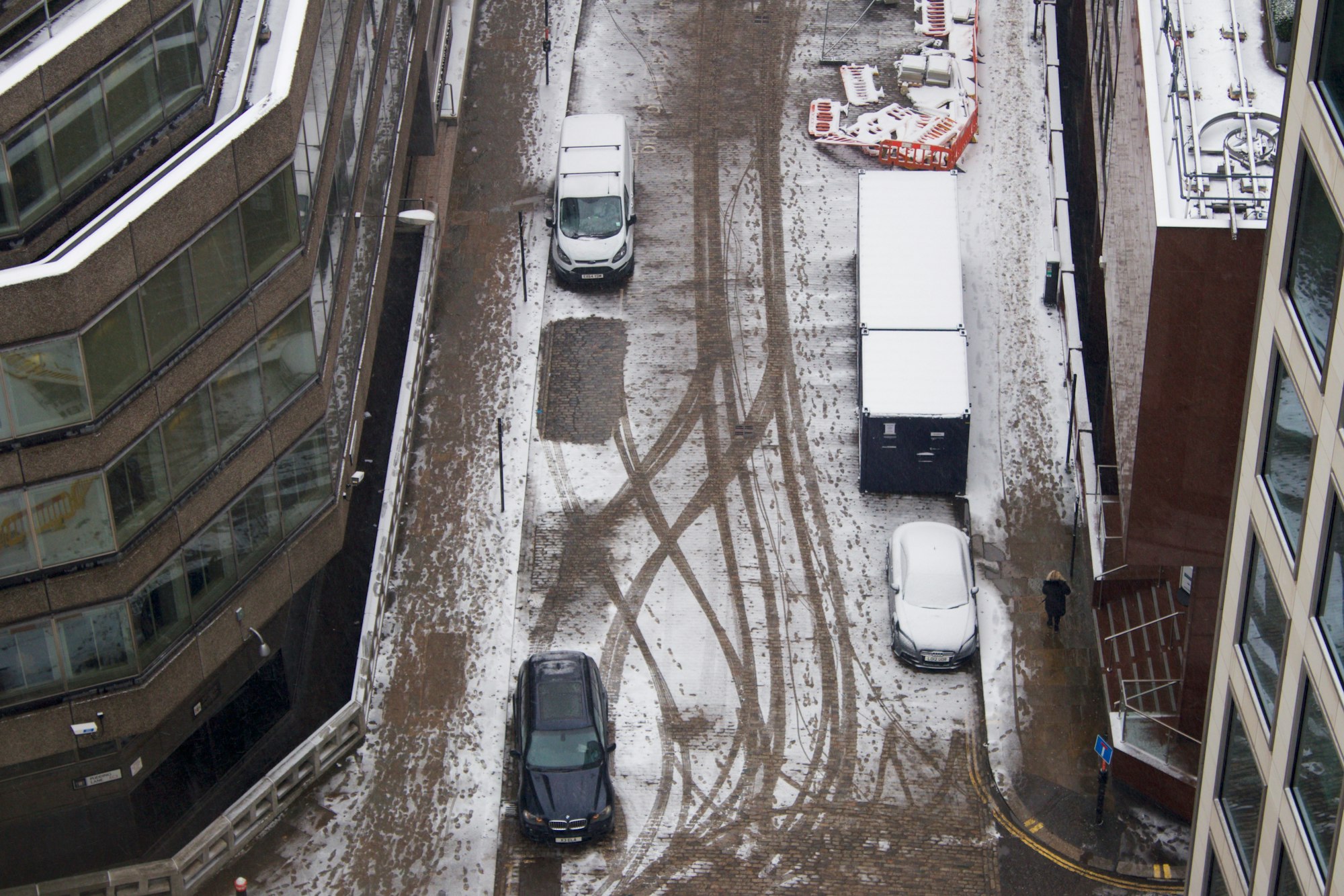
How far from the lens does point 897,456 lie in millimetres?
40875

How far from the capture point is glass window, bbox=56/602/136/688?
95.6 ft

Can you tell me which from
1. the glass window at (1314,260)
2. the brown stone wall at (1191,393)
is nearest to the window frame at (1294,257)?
the glass window at (1314,260)

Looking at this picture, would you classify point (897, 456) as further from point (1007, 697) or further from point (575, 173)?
point (575, 173)

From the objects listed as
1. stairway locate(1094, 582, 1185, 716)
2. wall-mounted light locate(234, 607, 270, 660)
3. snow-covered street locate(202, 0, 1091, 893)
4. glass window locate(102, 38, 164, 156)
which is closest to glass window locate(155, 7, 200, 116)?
glass window locate(102, 38, 164, 156)

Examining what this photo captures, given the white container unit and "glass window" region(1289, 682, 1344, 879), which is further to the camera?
the white container unit

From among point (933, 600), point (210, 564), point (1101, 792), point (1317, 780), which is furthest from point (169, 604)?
point (1317, 780)

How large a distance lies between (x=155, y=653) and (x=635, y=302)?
19.0 meters

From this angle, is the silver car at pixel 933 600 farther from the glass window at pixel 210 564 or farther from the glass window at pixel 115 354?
the glass window at pixel 115 354

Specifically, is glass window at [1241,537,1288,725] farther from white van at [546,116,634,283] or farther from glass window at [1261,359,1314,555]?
white van at [546,116,634,283]

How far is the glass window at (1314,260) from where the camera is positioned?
65.8ft

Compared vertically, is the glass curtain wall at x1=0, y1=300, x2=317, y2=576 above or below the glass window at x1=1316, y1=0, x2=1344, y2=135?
below

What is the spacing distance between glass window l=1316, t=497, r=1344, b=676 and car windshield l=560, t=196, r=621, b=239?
92.2 feet

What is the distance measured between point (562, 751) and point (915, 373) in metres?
11.9

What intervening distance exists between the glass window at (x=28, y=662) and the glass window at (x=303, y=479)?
4828mm
